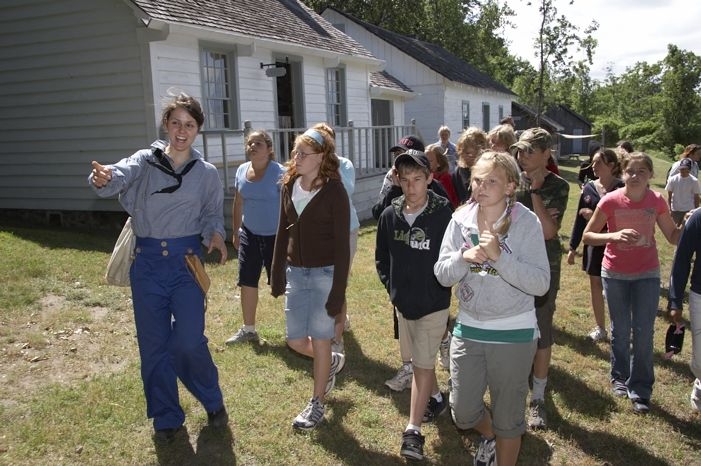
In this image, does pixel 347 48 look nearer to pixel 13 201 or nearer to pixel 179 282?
pixel 13 201

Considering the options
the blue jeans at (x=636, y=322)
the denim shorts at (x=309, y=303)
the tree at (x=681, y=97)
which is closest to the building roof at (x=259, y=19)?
the denim shorts at (x=309, y=303)

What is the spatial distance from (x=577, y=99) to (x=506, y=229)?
305 ft

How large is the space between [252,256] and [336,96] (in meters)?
10.9

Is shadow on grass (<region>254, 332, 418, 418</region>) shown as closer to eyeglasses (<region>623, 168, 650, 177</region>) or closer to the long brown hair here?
the long brown hair

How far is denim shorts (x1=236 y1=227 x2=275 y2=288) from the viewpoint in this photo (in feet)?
17.4

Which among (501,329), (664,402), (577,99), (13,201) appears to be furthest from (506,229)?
(577,99)

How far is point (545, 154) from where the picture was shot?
13.3 feet

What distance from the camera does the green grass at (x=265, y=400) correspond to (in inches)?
146

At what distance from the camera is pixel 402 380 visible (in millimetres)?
4605

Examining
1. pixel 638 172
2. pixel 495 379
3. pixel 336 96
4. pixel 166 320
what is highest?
pixel 336 96

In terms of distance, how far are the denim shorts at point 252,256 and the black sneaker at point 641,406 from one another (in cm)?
317

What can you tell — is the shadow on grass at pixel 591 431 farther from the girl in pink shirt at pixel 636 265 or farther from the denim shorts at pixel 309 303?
the denim shorts at pixel 309 303

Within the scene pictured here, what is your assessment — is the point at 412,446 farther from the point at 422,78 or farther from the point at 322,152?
the point at 422,78

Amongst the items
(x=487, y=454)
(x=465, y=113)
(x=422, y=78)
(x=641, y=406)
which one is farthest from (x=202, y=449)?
(x=465, y=113)
